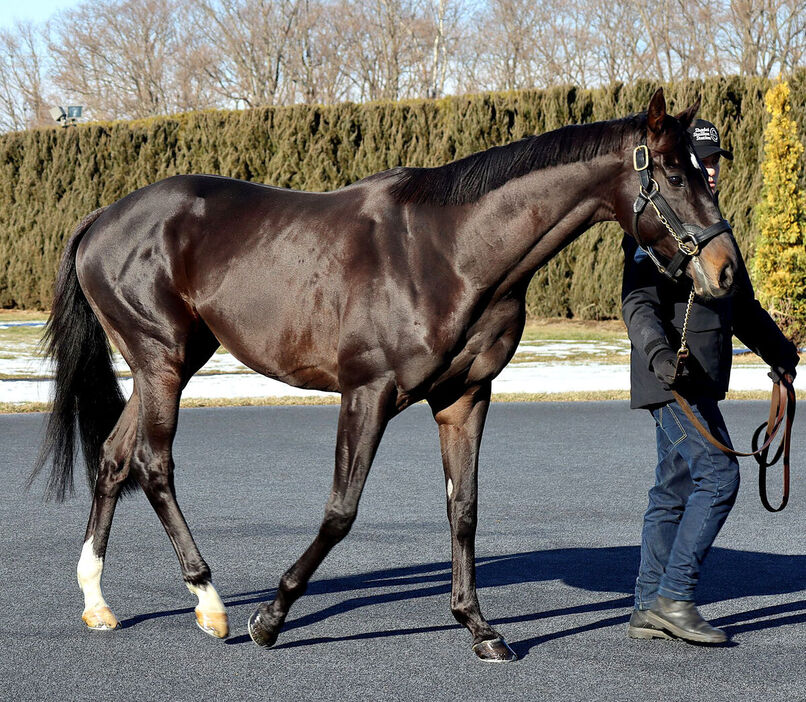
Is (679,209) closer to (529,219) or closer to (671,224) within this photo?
(671,224)

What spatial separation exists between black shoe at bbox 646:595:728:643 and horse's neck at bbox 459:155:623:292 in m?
1.32

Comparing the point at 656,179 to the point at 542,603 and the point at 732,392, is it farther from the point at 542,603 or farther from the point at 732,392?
the point at 732,392

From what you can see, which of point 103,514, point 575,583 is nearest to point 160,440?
point 103,514

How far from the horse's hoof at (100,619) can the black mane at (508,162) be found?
192 cm

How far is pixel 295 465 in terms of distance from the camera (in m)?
7.66

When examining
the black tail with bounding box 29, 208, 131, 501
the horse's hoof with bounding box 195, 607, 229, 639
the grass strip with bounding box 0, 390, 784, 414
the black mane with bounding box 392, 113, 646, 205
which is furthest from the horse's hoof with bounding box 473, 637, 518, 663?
the grass strip with bounding box 0, 390, 784, 414

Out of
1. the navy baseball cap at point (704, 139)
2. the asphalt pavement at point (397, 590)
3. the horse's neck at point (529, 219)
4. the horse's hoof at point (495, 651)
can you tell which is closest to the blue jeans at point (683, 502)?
the asphalt pavement at point (397, 590)

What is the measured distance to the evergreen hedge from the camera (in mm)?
17047

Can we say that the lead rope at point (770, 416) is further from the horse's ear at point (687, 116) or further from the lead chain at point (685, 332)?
the horse's ear at point (687, 116)

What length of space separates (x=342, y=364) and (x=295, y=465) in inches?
154

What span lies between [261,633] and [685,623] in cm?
154

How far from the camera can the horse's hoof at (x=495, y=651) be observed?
12.4ft

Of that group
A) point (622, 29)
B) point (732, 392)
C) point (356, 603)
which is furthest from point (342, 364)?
point (622, 29)

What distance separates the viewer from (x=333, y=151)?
19219 millimetres
